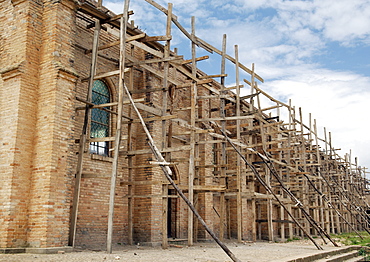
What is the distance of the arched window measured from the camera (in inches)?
508

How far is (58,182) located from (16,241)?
1611 millimetres

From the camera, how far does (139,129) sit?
47.4ft

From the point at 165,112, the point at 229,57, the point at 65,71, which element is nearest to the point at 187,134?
the point at 165,112

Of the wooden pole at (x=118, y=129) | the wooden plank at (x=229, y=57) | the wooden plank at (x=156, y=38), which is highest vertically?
the wooden plank at (x=229, y=57)

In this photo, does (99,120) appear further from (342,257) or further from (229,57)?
(342,257)

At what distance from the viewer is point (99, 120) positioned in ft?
43.1

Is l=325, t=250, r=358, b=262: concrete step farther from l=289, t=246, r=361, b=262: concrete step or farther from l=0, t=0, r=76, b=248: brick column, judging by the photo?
l=0, t=0, r=76, b=248: brick column

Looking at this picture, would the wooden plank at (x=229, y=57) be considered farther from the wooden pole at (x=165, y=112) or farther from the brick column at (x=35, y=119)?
the brick column at (x=35, y=119)

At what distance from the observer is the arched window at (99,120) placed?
12906mm

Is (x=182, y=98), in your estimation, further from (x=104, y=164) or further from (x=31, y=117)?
(x=31, y=117)

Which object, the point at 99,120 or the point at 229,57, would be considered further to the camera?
the point at 229,57

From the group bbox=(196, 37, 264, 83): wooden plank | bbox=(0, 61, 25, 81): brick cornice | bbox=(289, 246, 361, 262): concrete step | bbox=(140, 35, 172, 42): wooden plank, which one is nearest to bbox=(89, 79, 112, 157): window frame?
bbox=(140, 35, 172, 42): wooden plank

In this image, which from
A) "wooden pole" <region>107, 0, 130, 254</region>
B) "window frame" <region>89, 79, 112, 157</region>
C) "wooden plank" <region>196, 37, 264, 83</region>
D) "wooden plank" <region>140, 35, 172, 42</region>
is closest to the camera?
"wooden pole" <region>107, 0, 130, 254</region>

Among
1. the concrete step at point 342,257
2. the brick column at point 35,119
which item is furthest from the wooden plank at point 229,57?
the concrete step at point 342,257
